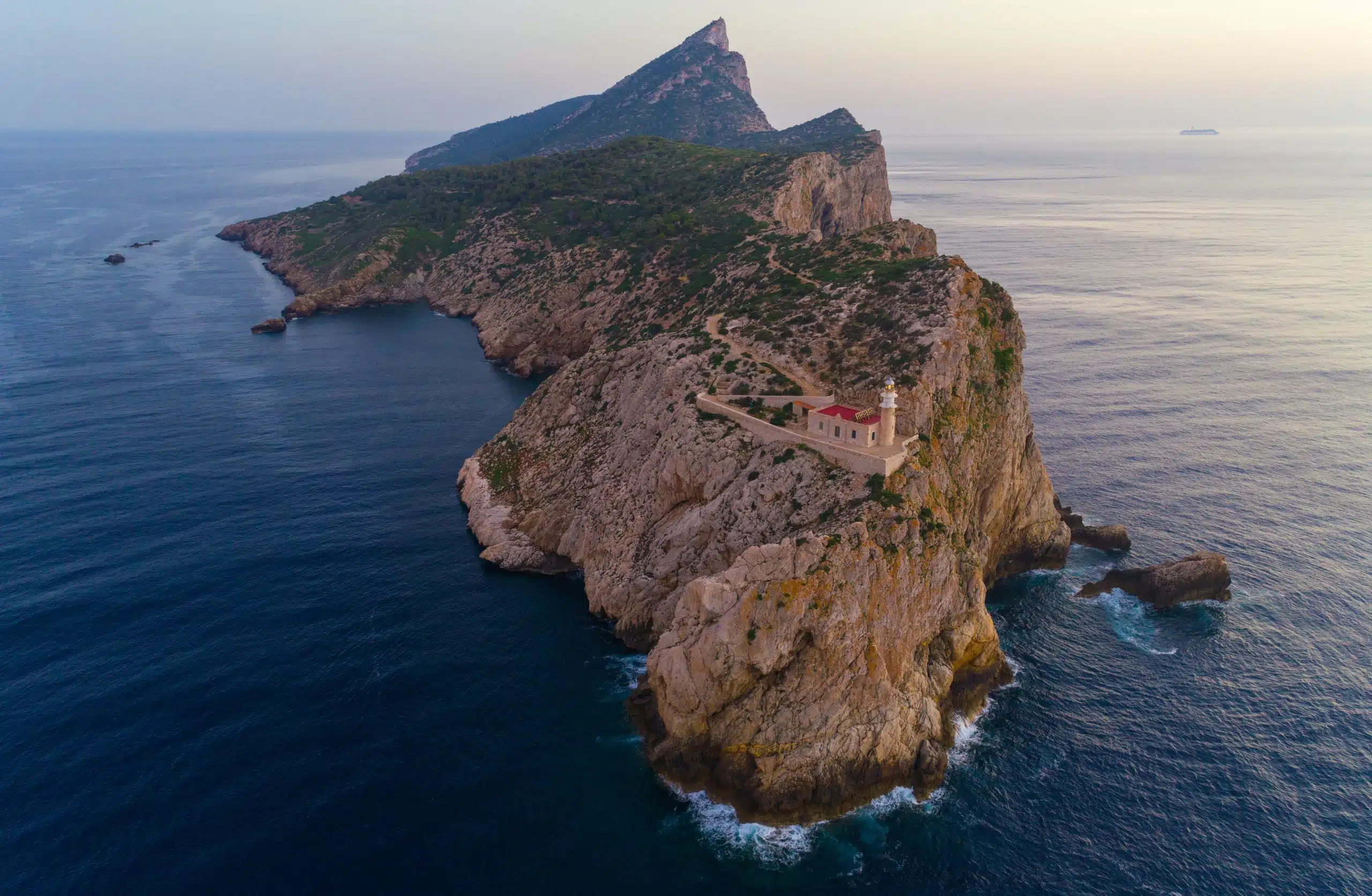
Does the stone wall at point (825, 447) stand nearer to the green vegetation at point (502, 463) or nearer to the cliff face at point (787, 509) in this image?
the cliff face at point (787, 509)

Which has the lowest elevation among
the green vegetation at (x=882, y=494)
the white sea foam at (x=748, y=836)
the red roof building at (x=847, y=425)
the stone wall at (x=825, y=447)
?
the white sea foam at (x=748, y=836)

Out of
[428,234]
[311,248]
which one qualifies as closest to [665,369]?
[428,234]

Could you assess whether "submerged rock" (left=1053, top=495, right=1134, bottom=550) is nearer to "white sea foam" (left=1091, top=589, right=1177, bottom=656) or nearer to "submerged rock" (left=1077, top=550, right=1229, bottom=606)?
"submerged rock" (left=1077, top=550, right=1229, bottom=606)

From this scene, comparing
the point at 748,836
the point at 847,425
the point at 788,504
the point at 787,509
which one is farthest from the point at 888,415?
the point at 748,836

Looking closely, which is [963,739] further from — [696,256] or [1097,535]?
[696,256]

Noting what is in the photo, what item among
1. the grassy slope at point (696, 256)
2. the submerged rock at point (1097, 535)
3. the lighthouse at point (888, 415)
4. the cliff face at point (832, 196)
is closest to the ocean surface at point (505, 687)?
the submerged rock at point (1097, 535)

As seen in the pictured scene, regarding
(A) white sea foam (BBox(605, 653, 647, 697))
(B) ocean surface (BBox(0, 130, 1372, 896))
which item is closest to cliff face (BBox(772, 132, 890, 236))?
(B) ocean surface (BBox(0, 130, 1372, 896))
